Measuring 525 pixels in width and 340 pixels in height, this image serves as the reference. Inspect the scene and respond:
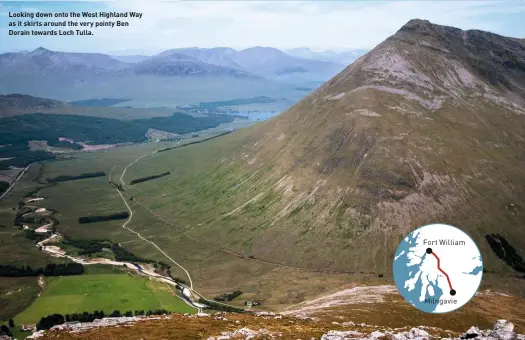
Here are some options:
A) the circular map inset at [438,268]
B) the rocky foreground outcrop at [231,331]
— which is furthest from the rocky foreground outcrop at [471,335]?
the circular map inset at [438,268]

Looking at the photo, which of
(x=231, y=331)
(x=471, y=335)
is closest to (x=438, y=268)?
(x=471, y=335)

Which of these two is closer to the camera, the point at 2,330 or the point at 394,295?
the point at 2,330

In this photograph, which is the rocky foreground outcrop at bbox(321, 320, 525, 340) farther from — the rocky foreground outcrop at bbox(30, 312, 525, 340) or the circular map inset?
the circular map inset

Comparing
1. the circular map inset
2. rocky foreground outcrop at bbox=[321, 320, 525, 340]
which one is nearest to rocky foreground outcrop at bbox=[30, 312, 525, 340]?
rocky foreground outcrop at bbox=[321, 320, 525, 340]

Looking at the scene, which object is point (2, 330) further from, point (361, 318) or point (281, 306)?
point (361, 318)

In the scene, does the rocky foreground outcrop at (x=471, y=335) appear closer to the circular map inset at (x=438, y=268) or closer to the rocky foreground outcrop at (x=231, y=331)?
the rocky foreground outcrop at (x=231, y=331)

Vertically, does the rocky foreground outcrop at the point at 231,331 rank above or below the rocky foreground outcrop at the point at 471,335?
A: below

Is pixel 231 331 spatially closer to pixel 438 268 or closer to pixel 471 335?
pixel 471 335

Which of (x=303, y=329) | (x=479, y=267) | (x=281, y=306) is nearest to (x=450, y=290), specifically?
(x=479, y=267)
